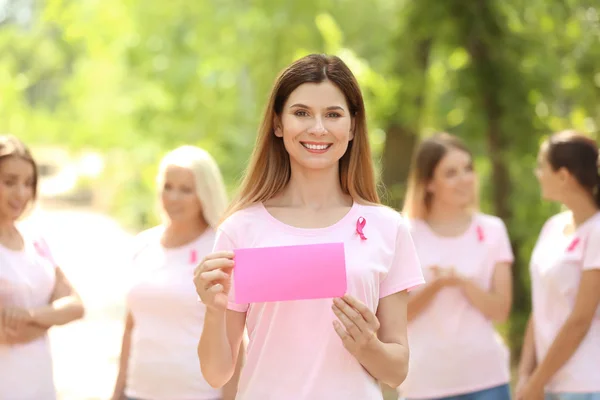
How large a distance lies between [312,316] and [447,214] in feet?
7.48

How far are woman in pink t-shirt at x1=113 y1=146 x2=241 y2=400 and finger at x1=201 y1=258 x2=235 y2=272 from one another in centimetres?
161

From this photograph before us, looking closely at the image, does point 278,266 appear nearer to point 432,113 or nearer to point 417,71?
point 417,71

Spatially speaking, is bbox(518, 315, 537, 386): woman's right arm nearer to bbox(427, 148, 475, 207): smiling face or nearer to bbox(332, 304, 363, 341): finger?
bbox(427, 148, 475, 207): smiling face

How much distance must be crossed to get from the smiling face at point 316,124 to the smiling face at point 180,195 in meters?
1.61

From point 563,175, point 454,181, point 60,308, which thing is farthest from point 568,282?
point 60,308

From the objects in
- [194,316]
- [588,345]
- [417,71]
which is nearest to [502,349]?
[588,345]

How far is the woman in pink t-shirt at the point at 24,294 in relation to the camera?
3.83m

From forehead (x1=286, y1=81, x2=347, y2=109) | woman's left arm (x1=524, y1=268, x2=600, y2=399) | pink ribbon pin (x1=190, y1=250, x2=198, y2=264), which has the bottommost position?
woman's left arm (x1=524, y1=268, x2=600, y2=399)

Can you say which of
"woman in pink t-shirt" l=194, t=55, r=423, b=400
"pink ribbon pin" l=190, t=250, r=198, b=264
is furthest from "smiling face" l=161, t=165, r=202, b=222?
"woman in pink t-shirt" l=194, t=55, r=423, b=400

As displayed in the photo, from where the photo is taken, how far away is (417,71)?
27.2ft

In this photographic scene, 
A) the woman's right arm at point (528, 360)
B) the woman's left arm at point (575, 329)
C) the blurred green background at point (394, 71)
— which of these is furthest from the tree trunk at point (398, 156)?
the woman's left arm at point (575, 329)

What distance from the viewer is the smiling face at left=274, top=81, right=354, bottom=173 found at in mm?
2662

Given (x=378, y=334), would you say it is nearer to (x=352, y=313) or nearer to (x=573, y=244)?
(x=352, y=313)

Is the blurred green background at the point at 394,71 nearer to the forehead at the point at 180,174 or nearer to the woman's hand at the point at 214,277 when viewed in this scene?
the woman's hand at the point at 214,277
